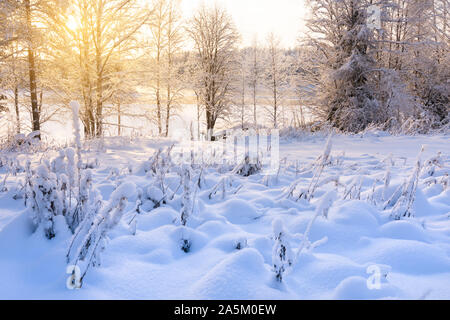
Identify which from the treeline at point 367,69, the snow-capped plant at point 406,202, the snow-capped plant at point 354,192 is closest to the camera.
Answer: the snow-capped plant at point 406,202

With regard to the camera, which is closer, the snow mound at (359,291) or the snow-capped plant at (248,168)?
the snow mound at (359,291)

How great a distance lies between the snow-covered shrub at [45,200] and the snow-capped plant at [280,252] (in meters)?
1.10

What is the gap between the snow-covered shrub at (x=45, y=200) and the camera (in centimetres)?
154

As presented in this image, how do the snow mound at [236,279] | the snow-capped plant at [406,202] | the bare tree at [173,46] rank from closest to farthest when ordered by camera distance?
the snow mound at [236,279], the snow-capped plant at [406,202], the bare tree at [173,46]

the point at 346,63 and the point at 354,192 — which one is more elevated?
the point at 346,63

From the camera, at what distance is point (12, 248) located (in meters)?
1.37

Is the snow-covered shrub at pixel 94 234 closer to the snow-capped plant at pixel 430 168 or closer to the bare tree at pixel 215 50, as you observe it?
the snow-capped plant at pixel 430 168

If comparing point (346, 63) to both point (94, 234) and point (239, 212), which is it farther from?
point (94, 234)

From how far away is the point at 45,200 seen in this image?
157 cm

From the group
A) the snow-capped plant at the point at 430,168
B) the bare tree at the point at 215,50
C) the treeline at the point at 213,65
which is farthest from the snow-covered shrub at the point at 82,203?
the bare tree at the point at 215,50

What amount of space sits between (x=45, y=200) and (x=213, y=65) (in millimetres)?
23328

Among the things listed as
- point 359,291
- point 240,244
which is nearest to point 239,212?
point 240,244

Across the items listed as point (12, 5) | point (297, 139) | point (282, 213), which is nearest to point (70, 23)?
point (12, 5)

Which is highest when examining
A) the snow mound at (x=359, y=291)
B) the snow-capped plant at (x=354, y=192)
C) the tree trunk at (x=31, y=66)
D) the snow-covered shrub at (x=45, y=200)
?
the tree trunk at (x=31, y=66)
